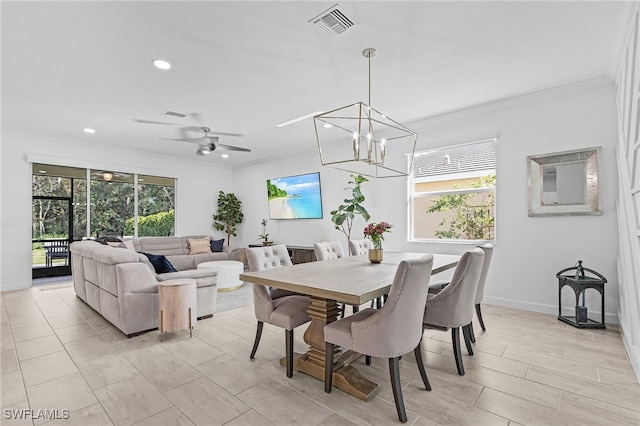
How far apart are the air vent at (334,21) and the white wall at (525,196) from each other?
2676 mm

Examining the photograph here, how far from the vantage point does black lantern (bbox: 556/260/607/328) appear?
322cm

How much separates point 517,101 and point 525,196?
1199 millimetres

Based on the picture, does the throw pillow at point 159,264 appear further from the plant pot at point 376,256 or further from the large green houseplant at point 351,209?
the large green houseplant at point 351,209

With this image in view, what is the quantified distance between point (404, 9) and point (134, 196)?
6.60 meters

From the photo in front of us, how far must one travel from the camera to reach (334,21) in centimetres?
242

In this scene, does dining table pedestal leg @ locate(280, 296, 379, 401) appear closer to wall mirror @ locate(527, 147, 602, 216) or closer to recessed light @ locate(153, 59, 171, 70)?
recessed light @ locate(153, 59, 171, 70)

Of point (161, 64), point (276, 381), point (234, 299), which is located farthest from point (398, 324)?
point (234, 299)

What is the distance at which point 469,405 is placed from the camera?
6.43ft

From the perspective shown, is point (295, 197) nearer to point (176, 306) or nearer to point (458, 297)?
point (176, 306)

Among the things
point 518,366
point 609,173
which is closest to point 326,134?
point 609,173

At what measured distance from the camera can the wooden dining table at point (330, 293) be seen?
6.30ft

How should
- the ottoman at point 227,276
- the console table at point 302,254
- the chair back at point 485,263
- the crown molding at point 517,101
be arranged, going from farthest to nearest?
the console table at point 302,254, the ottoman at point 227,276, the crown molding at point 517,101, the chair back at point 485,263

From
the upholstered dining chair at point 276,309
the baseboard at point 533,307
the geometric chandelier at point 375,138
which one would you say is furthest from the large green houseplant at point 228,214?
the baseboard at point 533,307

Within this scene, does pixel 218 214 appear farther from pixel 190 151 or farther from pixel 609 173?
pixel 609 173
